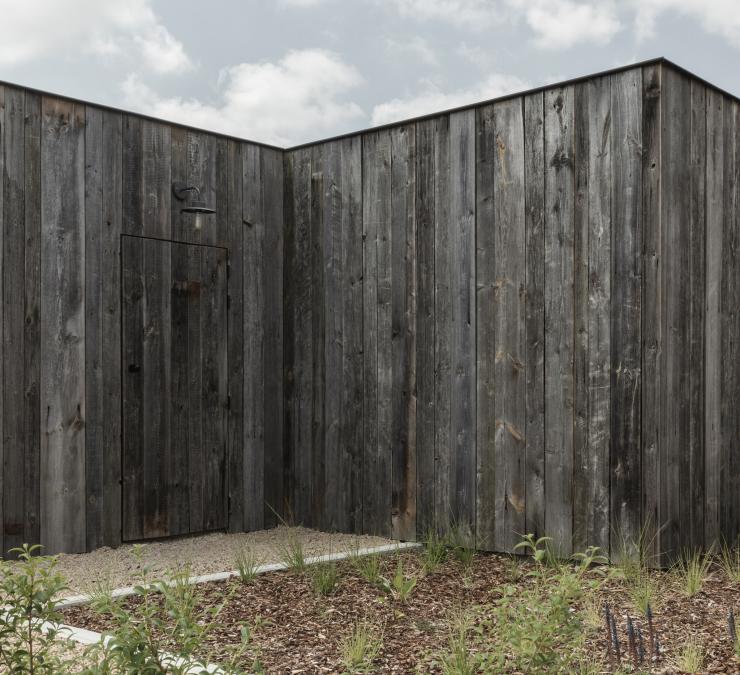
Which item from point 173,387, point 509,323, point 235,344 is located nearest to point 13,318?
point 173,387

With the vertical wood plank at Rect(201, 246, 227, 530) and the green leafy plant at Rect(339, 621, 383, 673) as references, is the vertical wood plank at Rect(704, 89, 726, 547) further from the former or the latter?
the vertical wood plank at Rect(201, 246, 227, 530)

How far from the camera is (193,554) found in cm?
531

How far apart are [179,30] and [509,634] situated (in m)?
4.78

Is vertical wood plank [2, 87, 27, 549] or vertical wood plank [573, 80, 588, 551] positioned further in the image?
vertical wood plank [2, 87, 27, 549]

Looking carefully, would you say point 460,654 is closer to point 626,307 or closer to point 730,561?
point 626,307

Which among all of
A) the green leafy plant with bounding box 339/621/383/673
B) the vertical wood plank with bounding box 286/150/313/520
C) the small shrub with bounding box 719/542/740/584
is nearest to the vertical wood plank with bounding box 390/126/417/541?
the vertical wood plank with bounding box 286/150/313/520

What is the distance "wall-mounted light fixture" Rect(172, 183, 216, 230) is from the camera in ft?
18.8

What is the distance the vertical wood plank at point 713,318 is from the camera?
4.94 meters

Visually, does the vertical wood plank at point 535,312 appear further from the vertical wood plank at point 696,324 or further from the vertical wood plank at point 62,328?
A: the vertical wood plank at point 62,328

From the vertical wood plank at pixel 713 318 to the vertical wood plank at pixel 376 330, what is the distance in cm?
196

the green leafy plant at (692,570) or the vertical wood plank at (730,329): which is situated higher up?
the vertical wood plank at (730,329)

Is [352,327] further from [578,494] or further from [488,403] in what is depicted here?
[578,494]

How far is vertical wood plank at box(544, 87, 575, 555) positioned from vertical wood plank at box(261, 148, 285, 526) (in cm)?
217

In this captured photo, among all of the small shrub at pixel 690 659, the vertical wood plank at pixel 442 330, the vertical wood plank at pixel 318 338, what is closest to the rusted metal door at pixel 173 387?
the vertical wood plank at pixel 318 338
